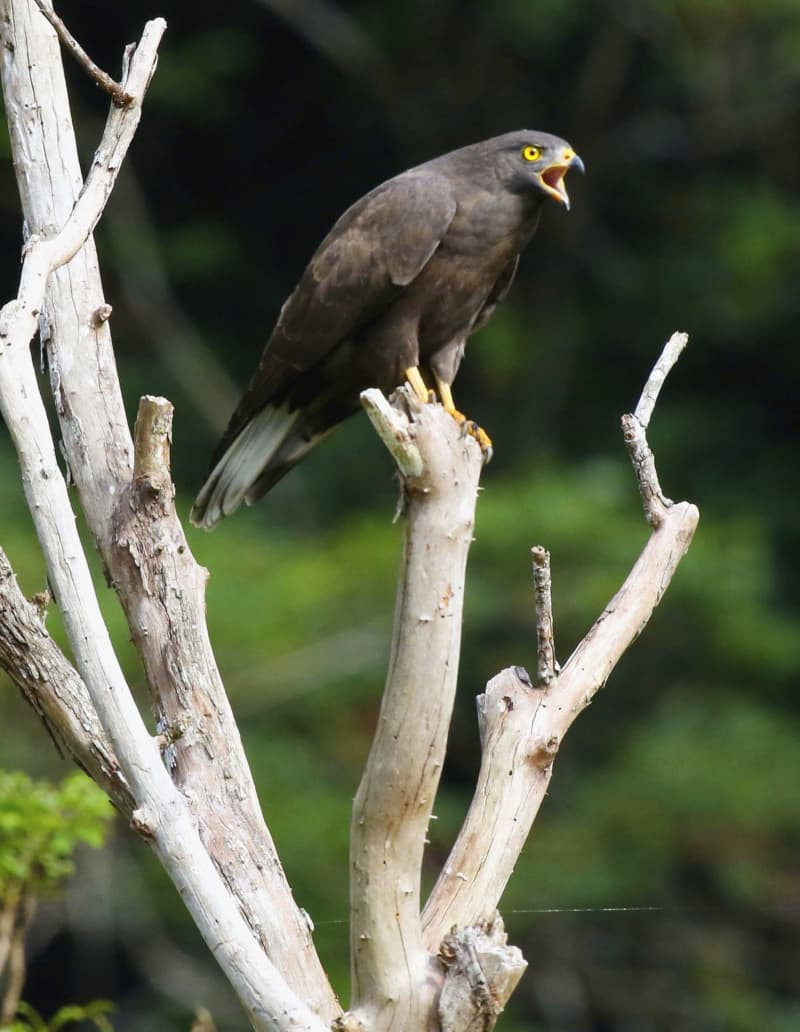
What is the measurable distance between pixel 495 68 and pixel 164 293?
2.98 metres

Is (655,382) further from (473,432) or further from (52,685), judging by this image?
(52,685)

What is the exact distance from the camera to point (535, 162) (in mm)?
4711

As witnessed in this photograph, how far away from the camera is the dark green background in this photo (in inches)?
399

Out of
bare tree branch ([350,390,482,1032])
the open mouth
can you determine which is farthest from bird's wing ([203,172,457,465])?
bare tree branch ([350,390,482,1032])

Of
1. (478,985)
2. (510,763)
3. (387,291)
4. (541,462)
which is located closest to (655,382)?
(510,763)

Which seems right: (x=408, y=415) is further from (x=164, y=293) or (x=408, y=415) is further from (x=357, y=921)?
(x=164, y=293)

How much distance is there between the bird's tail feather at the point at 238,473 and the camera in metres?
4.56

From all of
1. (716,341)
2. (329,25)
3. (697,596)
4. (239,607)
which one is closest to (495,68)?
(329,25)

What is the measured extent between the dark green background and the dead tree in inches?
213

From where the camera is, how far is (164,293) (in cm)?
1331

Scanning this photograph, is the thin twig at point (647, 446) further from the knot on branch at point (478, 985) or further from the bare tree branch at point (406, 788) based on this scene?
the knot on branch at point (478, 985)

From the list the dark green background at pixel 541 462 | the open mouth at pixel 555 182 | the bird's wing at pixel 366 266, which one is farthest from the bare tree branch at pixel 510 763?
the dark green background at pixel 541 462

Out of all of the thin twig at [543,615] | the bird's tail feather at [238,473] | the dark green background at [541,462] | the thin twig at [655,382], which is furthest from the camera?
the dark green background at [541,462]

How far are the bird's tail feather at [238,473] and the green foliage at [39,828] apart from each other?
3.08 feet
